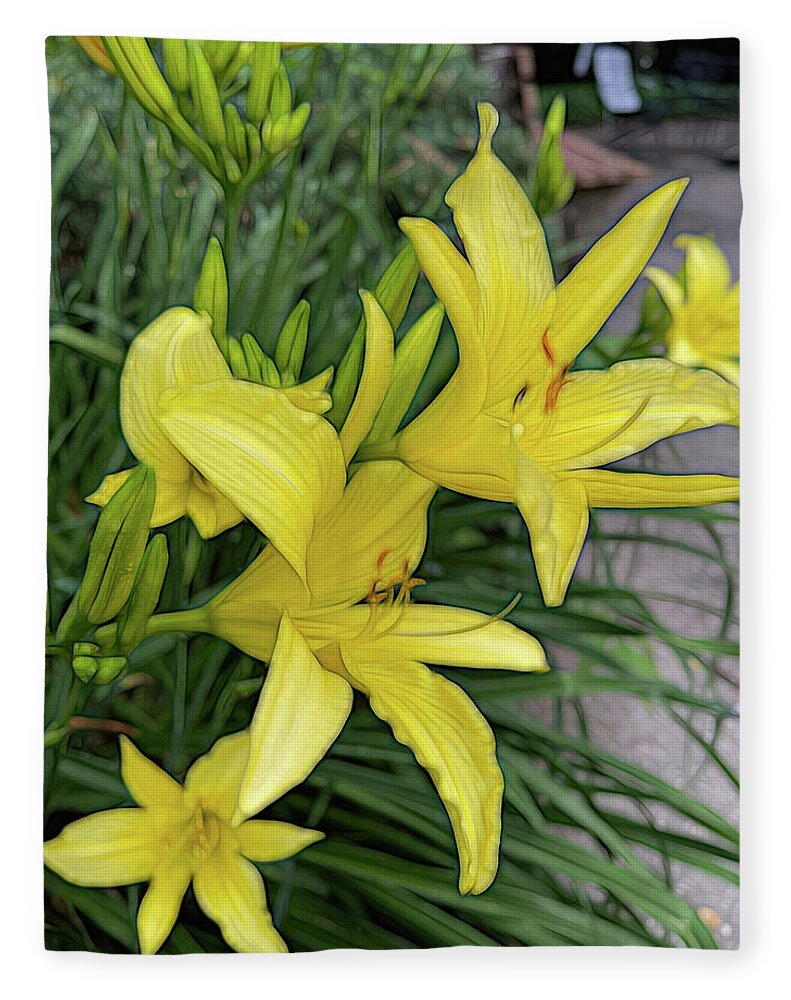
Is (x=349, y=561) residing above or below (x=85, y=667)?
above

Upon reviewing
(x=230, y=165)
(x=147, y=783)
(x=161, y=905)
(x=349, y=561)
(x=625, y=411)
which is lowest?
(x=161, y=905)

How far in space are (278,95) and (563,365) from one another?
381 millimetres

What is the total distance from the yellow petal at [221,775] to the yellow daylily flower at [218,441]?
0.19 m

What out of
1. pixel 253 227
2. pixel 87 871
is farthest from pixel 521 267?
pixel 87 871

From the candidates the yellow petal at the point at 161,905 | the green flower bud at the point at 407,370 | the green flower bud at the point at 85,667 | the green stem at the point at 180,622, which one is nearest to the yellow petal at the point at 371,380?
the green flower bud at the point at 407,370

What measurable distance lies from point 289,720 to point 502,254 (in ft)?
1.60

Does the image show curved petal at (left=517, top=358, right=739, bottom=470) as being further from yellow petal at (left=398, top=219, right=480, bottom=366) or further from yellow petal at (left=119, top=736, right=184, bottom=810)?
yellow petal at (left=119, top=736, right=184, bottom=810)

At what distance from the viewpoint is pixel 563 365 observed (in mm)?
889

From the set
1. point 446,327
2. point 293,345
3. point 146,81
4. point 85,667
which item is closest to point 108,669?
point 85,667

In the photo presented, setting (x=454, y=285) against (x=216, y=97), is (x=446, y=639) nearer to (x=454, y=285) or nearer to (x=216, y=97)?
(x=454, y=285)

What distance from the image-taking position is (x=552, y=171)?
2.95 ft

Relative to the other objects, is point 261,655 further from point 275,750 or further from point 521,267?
point 521,267

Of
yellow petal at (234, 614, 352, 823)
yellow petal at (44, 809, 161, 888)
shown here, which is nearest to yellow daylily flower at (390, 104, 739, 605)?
yellow petal at (234, 614, 352, 823)

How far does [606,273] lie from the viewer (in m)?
0.90
